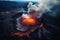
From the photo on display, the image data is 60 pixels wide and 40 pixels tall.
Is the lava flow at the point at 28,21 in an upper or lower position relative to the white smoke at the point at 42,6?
lower

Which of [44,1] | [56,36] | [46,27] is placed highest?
[44,1]

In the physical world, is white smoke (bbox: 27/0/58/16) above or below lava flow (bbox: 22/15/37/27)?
above

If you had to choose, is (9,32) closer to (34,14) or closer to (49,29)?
(34,14)

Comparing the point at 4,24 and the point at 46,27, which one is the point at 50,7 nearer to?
the point at 46,27

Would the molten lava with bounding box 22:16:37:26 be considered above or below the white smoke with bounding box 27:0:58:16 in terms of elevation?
below

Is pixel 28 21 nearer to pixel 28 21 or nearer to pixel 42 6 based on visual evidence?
pixel 28 21

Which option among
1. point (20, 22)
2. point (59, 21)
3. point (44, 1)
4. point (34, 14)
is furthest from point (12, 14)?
point (59, 21)

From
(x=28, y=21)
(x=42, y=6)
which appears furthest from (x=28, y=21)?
(x=42, y=6)

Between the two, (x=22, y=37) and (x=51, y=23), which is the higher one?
(x=51, y=23)

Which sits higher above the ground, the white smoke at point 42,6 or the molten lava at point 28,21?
the white smoke at point 42,6

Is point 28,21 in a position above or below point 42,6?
below
